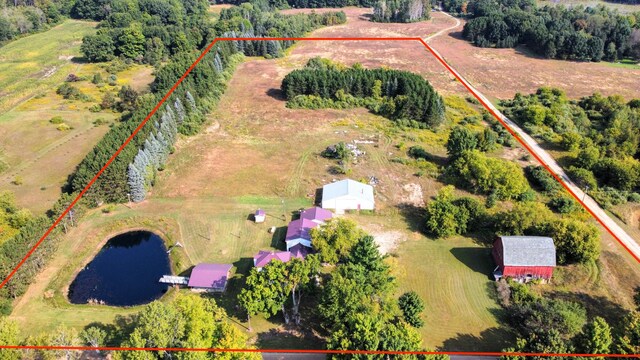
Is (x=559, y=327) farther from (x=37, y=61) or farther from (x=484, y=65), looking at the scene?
(x=37, y=61)

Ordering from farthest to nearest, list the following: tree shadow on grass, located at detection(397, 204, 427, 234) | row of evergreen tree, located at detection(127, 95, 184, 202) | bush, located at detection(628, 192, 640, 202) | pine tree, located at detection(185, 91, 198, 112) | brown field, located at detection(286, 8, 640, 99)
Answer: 1. brown field, located at detection(286, 8, 640, 99)
2. pine tree, located at detection(185, 91, 198, 112)
3. row of evergreen tree, located at detection(127, 95, 184, 202)
4. bush, located at detection(628, 192, 640, 202)
5. tree shadow on grass, located at detection(397, 204, 427, 234)

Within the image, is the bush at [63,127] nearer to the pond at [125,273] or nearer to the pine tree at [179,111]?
the pine tree at [179,111]

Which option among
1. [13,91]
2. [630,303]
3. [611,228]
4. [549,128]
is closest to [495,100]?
[549,128]

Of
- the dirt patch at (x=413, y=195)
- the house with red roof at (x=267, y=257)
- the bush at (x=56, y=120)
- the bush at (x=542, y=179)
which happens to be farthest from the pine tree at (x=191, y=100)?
the bush at (x=542, y=179)

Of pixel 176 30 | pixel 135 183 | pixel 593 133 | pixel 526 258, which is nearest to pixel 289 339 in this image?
pixel 526 258

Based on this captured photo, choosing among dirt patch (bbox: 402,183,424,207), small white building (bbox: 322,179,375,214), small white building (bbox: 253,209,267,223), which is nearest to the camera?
small white building (bbox: 253,209,267,223)

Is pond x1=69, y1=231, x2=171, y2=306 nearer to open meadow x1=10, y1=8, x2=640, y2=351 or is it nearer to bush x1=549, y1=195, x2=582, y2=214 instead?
open meadow x1=10, y1=8, x2=640, y2=351

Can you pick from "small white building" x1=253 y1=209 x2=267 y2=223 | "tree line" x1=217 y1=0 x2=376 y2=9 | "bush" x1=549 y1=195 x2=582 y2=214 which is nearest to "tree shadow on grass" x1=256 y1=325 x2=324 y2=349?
"small white building" x1=253 y1=209 x2=267 y2=223
